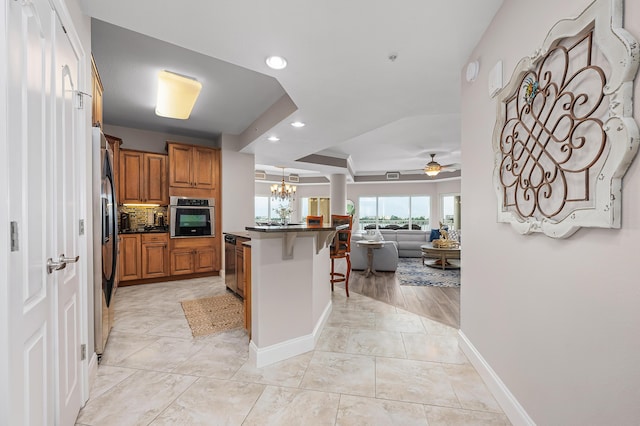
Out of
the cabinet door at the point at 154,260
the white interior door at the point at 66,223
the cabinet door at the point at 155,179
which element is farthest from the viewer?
the cabinet door at the point at 155,179

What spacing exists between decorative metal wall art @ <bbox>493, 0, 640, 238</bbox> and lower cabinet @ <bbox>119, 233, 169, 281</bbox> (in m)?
4.87

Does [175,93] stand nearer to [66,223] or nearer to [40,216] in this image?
[66,223]

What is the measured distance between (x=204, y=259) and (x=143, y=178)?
5.57 feet

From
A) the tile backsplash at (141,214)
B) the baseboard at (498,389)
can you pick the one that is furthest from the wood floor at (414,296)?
the tile backsplash at (141,214)

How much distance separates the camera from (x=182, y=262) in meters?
4.78

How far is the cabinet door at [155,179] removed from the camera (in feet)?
15.2

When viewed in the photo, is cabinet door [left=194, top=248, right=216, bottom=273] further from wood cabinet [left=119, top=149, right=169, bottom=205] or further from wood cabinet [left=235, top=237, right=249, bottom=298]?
wood cabinet [left=235, top=237, right=249, bottom=298]

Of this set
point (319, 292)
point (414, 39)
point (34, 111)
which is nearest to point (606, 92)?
point (414, 39)

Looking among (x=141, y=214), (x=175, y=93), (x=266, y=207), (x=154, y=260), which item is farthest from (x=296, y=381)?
(x=266, y=207)

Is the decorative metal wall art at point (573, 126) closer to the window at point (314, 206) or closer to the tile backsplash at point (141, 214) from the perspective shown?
the tile backsplash at point (141, 214)

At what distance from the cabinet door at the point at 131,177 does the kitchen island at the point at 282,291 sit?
136 inches

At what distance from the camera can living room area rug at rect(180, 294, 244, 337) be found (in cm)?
286

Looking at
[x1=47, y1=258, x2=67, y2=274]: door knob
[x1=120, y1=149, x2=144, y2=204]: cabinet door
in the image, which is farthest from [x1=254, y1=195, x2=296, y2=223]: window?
[x1=47, y1=258, x2=67, y2=274]: door knob

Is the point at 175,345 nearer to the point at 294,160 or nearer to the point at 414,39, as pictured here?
the point at 414,39
